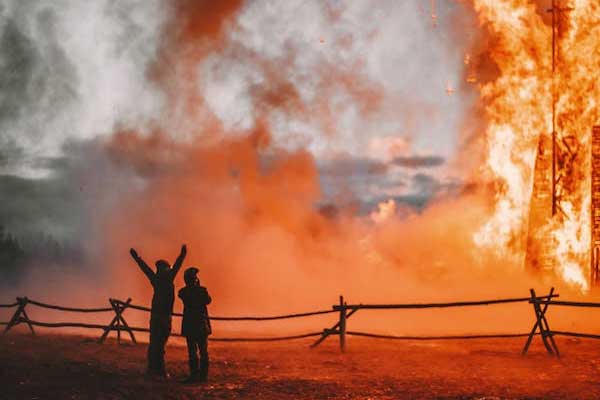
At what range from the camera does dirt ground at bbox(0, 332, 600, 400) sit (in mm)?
10117

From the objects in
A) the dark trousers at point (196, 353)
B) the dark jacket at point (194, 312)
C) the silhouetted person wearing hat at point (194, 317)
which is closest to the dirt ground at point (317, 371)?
the dark trousers at point (196, 353)

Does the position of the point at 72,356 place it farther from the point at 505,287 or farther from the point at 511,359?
the point at 505,287

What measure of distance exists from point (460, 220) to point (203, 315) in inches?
733

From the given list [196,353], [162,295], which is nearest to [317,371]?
[196,353]

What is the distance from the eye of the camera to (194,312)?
34.5 feet

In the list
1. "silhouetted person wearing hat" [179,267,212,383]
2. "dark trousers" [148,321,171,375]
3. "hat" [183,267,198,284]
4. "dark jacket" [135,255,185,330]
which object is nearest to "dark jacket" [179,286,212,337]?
"silhouetted person wearing hat" [179,267,212,383]

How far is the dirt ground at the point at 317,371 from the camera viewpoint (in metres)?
10.1

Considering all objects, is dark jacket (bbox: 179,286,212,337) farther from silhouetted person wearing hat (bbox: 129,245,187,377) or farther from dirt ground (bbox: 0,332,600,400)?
dirt ground (bbox: 0,332,600,400)

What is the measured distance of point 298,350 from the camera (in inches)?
588

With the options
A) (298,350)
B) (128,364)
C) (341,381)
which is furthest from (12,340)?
(341,381)

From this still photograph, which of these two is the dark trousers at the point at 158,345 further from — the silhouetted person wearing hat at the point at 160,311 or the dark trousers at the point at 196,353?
the dark trousers at the point at 196,353

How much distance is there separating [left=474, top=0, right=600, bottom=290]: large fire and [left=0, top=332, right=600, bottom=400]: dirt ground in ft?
27.4

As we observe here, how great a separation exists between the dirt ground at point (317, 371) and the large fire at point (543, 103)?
8.36 m

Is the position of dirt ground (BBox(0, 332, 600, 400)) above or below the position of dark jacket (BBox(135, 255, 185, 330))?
below
